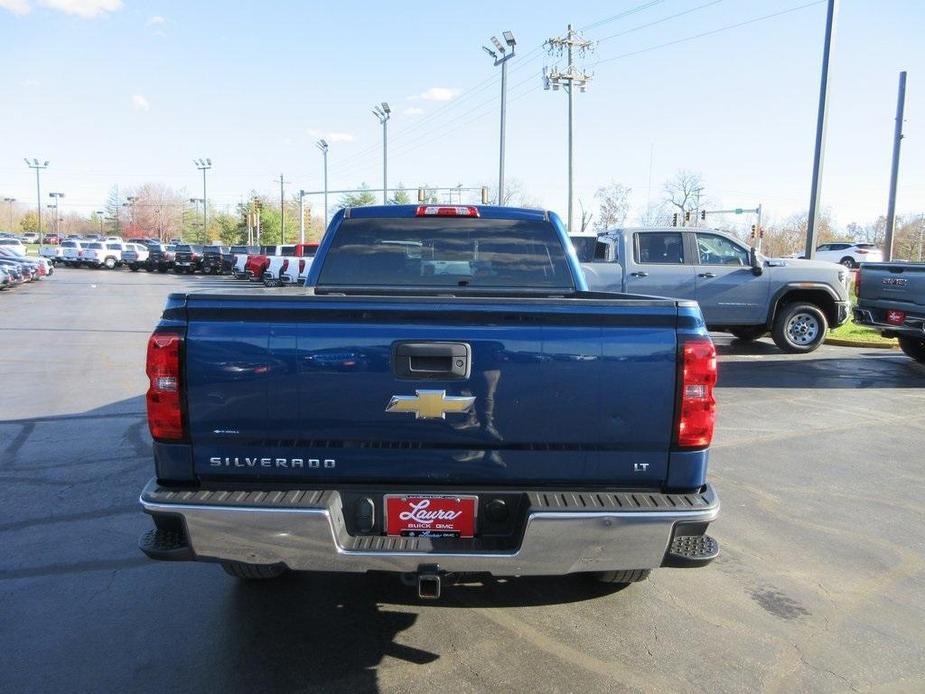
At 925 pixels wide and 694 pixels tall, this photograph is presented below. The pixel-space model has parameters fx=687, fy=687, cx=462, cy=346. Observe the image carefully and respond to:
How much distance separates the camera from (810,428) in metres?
7.62

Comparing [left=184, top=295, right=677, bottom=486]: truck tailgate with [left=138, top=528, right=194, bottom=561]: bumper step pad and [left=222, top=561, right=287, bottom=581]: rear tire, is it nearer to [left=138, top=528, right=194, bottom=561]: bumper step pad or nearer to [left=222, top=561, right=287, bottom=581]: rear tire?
[left=138, top=528, right=194, bottom=561]: bumper step pad

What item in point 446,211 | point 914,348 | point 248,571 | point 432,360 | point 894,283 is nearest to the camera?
point 432,360

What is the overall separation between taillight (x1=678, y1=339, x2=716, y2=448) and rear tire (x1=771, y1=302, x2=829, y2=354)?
36.1 feet

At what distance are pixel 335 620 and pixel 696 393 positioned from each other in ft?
6.92

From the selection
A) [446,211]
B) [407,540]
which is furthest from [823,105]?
[407,540]

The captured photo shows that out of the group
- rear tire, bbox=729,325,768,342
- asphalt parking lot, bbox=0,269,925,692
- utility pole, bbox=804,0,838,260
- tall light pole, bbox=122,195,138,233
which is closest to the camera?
asphalt parking lot, bbox=0,269,925,692

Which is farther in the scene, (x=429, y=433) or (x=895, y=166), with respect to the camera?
(x=895, y=166)

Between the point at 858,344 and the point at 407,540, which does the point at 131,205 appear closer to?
the point at 858,344

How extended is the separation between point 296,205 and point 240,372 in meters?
116

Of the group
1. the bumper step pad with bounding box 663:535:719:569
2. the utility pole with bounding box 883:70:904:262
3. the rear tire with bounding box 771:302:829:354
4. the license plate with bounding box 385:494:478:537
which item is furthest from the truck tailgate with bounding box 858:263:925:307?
the utility pole with bounding box 883:70:904:262

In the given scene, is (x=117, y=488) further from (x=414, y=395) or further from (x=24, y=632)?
(x=414, y=395)

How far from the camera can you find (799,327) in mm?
12852

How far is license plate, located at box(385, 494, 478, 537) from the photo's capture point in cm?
278

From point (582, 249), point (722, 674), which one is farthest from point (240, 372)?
point (582, 249)
